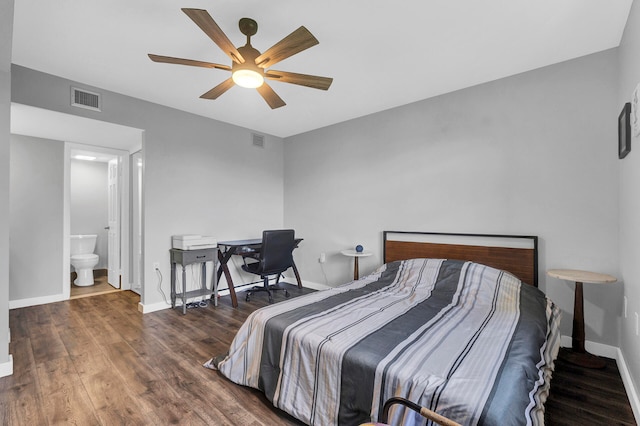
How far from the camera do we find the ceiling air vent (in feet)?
9.61

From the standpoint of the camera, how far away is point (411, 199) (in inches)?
138

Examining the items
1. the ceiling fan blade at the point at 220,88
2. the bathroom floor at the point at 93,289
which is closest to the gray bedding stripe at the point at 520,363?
the ceiling fan blade at the point at 220,88

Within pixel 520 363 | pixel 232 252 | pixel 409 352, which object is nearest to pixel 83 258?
pixel 232 252

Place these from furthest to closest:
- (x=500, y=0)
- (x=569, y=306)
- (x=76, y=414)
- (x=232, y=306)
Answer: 1. (x=232, y=306)
2. (x=569, y=306)
3. (x=500, y=0)
4. (x=76, y=414)

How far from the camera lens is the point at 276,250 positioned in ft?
12.6

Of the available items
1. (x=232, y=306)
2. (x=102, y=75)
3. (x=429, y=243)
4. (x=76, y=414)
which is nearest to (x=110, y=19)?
(x=102, y=75)

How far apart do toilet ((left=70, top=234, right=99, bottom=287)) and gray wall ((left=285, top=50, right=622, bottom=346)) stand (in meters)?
3.62

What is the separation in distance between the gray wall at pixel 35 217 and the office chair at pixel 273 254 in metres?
2.45

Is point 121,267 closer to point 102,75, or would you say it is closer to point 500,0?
point 102,75

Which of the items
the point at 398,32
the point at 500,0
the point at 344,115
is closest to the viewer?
the point at 500,0

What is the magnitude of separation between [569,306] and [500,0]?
2.45 metres

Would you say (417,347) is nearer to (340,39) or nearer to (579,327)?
(579,327)

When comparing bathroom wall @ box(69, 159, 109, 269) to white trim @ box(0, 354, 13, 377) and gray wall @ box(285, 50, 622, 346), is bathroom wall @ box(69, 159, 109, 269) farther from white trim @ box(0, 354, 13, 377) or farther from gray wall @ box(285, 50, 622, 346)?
gray wall @ box(285, 50, 622, 346)

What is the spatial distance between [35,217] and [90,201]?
2.02 meters
